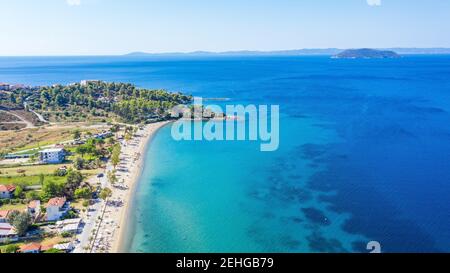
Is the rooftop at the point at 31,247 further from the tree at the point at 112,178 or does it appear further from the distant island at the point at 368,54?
the distant island at the point at 368,54

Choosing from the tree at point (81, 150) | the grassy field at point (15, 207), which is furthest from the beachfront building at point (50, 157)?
the grassy field at point (15, 207)

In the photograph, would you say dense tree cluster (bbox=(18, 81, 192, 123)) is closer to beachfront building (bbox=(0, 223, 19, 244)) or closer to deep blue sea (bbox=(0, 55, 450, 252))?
deep blue sea (bbox=(0, 55, 450, 252))

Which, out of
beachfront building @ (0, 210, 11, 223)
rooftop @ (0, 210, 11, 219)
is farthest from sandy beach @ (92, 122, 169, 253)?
rooftop @ (0, 210, 11, 219)
